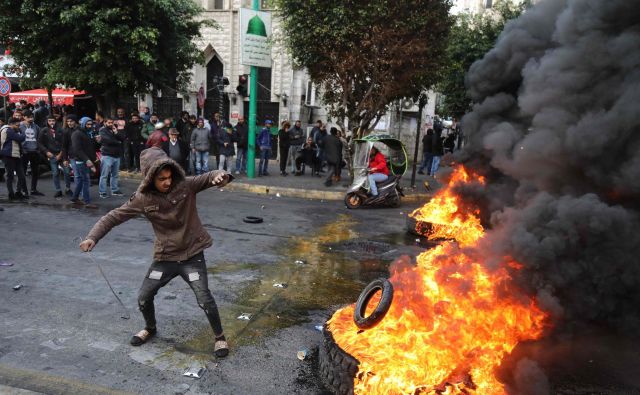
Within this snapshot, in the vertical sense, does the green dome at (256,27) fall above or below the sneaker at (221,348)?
above

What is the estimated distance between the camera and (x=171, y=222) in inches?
160

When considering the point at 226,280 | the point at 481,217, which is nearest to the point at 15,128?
the point at 226,280

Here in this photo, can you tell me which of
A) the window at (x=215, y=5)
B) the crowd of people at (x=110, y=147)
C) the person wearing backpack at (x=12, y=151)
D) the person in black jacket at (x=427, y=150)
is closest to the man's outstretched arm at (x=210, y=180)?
the crowd of people at (x=110, y=147)

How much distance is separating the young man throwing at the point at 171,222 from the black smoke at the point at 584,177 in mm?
2364

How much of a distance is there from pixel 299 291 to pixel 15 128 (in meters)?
8.09

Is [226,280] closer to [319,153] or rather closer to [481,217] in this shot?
[481,217]

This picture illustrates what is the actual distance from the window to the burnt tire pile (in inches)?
905

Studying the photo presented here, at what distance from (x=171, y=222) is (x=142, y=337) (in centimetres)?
112

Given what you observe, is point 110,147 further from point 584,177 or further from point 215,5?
point 215,5

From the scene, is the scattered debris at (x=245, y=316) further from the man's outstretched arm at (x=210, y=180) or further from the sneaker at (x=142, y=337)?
the man's outstretched arm at (x=210, y=180)

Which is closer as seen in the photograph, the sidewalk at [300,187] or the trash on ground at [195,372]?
the trash on ground at [195,372]

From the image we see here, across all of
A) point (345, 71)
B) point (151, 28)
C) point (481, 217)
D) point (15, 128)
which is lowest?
point (481, 217)

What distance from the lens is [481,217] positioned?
25.0 ft

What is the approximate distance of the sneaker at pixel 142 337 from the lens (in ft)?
14.3
